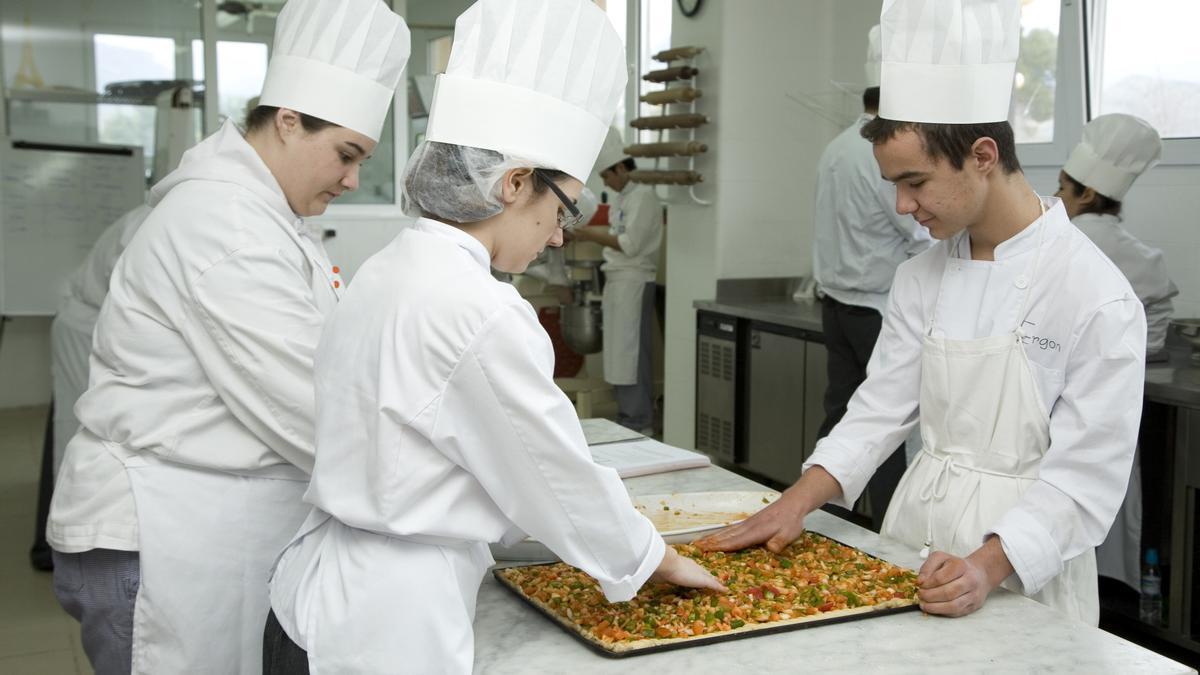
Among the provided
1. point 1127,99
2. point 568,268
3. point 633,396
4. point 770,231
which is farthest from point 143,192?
point 1127,99

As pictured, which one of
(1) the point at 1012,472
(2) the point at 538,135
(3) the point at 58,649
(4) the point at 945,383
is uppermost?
(2) the point at 538,135

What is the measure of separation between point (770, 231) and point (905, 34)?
3.75m

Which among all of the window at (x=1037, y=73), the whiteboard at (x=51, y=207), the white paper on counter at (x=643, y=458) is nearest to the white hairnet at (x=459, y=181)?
the white paper on counter at (x=643, y=458)

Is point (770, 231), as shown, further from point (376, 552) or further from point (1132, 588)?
point (376, 552)

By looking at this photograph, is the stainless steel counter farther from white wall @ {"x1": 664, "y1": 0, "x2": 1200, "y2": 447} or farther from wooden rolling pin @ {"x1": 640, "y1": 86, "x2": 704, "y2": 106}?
wooden rolling pin @ {"x1": 640, "y1": 86, "x2": 704, "y2": 106}

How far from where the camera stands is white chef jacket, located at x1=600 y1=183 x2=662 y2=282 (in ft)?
20.4

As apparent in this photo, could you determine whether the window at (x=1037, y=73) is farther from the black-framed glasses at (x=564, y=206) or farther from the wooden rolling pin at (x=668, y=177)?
the black-framed glasses at (x=564, y=206)

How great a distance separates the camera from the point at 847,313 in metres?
4.29

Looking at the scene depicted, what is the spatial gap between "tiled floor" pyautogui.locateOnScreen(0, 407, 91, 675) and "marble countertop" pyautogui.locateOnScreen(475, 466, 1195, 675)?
2.62m

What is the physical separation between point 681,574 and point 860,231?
3.04 meters

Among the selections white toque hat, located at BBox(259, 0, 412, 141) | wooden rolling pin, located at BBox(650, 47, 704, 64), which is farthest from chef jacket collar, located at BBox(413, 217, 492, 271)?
wooden rolling pin, located at BBox(650, 47, 704, 64)

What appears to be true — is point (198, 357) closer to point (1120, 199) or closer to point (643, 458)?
point (643, 458)

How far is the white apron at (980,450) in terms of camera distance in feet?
5.71

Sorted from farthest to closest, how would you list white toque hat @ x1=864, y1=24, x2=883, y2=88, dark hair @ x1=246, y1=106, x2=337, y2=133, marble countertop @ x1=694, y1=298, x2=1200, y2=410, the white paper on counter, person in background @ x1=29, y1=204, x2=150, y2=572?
person in background @ x1=29, y1=204, x2=150, y2=572 < white toque hat @ x1=864, y1=24, x2=883, y2=88 < marble countertop @ x1=694, y1=298, x2=1200, y2=410 < the white paper on counter < dark hair @ x1=246, y1=106, x2=337, y2=133
